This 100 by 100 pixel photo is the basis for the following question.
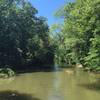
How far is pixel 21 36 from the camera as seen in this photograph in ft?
175

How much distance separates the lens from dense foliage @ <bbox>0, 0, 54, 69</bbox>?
48.6 metres

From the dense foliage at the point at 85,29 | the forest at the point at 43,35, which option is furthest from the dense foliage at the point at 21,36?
the dense foliage at the point at 85,29

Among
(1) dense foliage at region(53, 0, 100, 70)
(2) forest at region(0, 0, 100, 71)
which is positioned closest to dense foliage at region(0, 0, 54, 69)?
(2) forest at region(0, 0, 100, 71)

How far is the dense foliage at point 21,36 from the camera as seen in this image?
48625 millimetres

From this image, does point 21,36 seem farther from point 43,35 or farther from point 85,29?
point 85,29

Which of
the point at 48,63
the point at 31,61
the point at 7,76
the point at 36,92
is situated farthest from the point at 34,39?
the point at 36,92

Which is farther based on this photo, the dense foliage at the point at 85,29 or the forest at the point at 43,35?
the forest at the point at 43,35

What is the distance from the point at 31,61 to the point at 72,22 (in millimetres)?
29365

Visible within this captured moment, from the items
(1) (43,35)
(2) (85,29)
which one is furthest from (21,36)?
(2) (85,29)

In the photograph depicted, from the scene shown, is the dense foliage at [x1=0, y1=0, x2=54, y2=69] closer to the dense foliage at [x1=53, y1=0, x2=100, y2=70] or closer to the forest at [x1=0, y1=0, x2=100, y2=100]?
the forest at [x1=0, y1=0, x2=100, y2=100]

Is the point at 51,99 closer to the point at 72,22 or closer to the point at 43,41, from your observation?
the point at 72,22

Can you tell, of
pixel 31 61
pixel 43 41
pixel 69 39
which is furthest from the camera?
pixel 43 41

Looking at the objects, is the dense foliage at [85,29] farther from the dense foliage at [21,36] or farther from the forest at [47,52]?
the dense foliage at [21,36]

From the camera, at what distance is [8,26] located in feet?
160
